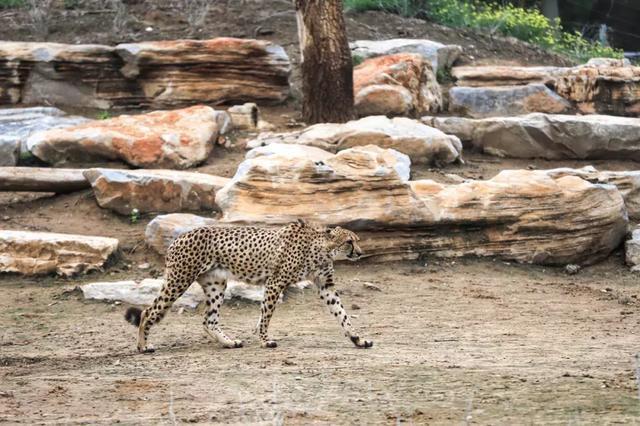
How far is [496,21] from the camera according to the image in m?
19.7

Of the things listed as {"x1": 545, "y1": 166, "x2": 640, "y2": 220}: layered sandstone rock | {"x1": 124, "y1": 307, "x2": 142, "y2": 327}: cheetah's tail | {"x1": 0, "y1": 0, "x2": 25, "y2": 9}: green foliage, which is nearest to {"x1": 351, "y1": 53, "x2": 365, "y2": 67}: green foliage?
{"x1": 545, "y1": 166, "x2": 640, "y2": 220}: layered sandstone rock

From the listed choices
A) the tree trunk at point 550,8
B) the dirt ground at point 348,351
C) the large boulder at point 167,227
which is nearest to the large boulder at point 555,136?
the dirt ground at point 348,351

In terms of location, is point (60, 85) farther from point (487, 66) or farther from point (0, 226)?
point (487, 66)

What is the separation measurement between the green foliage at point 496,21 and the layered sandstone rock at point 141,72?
4.14 metres

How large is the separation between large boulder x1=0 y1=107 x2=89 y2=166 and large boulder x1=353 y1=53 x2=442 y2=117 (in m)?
3.79

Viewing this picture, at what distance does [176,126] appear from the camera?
13.5 metres

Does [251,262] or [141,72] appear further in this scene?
[141,72]

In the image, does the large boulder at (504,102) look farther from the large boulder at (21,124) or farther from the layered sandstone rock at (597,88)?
the large boulder at (21,124)

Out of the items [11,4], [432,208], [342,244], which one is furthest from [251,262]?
[11,4]

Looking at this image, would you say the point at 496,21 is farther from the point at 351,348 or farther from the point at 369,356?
the point at 369,356

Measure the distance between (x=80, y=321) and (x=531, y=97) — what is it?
27.8 feet

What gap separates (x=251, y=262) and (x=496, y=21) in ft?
41.3

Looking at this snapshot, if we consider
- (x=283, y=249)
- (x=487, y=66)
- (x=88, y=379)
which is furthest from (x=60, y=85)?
(x=88, y=379)

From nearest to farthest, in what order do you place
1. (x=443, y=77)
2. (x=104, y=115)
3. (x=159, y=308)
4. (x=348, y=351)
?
(x=348, y=351) → (x=159, y=308) → (x=104, y=115) → (x=443, y=77)
